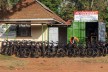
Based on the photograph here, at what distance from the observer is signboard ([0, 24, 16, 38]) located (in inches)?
1271

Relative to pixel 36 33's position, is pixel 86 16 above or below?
above

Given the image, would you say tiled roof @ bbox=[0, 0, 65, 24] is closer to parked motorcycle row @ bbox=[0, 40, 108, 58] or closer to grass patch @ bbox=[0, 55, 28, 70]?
parked motorcycle row @ bbox=[0, 40, 108, 58]

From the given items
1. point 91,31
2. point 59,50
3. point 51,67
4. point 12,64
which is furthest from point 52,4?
point 51,67

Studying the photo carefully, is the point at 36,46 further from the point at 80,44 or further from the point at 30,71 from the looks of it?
the point at 30,71

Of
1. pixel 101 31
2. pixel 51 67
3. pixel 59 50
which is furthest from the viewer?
pixel 101 31

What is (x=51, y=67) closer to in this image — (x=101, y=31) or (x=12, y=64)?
(x=12, y=64)

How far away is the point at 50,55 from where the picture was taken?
2772 cm

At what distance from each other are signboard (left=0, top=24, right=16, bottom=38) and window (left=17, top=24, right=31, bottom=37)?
0.43 metres

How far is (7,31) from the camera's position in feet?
106

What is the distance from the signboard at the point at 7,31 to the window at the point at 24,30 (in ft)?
1.41

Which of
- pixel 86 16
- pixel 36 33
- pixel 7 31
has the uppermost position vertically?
pixel 86 16

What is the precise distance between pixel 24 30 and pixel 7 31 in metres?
1.45

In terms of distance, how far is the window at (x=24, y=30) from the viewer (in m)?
32.1

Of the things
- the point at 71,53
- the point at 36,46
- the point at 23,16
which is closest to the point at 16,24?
the point at 23,16
